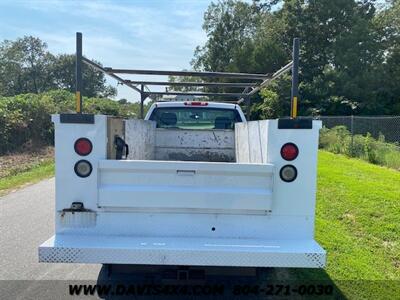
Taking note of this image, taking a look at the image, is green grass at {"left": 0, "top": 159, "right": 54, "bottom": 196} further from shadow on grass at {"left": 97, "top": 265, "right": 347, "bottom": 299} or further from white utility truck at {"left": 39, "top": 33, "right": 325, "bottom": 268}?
white utility truck at {"left": 39, "top": 33, "right": 325, "bottom": 268}

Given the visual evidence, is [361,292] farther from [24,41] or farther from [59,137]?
[24,41]

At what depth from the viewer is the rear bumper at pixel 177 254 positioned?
350 cm

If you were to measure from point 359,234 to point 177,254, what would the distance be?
400cm

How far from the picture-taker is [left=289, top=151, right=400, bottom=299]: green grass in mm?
4836

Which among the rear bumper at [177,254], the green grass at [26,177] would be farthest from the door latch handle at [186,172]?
the green grass at [26,177]

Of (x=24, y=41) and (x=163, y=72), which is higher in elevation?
(x=24, y=41)

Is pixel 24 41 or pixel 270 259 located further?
pixel 24 41

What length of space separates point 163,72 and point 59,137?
1.31 metres

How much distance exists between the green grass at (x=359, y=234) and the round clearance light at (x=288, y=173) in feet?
5.01

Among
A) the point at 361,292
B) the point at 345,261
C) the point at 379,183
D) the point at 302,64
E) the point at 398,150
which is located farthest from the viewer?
the point at 302,64

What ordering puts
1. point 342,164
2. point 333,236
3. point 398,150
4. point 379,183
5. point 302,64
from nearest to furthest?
point 333,236 → point 379,183 → point 342,164 → point 398,150 → point 302,64

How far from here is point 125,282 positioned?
15.6 ft

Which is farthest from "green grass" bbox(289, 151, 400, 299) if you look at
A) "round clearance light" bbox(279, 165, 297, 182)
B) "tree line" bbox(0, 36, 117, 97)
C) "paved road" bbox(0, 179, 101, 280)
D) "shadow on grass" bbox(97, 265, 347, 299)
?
"tree line" bbox(0, 36, 117, 97)

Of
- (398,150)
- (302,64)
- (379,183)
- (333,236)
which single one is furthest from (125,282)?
(302,64)
